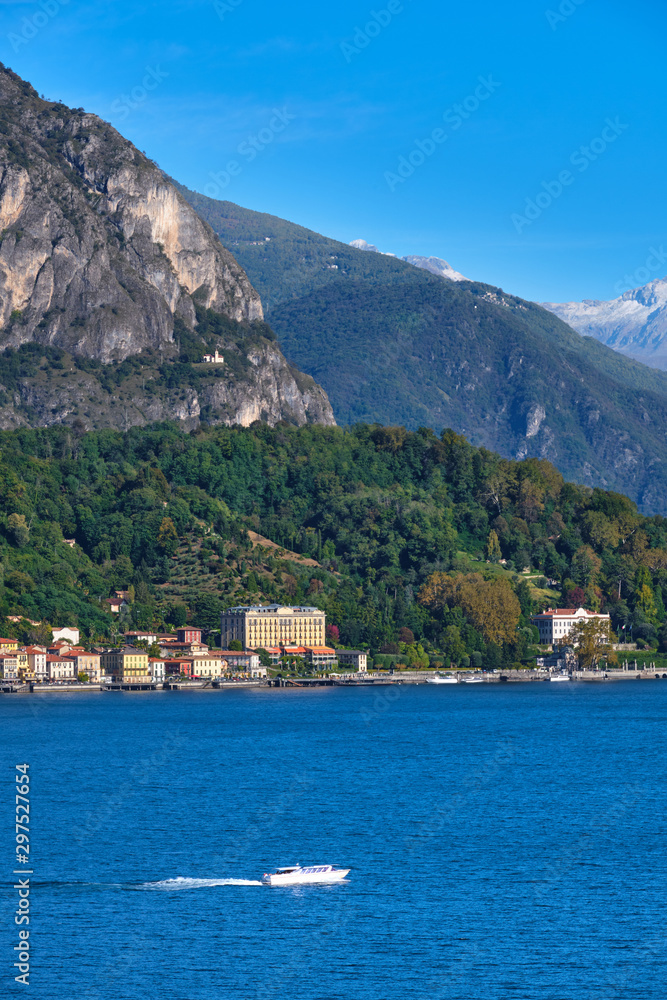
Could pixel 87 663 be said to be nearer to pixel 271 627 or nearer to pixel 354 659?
pixel 271 627

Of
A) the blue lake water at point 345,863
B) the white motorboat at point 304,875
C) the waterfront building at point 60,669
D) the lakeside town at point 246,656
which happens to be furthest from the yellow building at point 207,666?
the white motorboat at point 304,875

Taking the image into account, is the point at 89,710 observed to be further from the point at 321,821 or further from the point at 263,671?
the point at 321,821

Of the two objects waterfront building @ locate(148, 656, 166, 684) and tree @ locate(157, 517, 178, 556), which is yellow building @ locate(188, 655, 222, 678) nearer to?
waterfront building @ locate(148, 656, 166, 684)

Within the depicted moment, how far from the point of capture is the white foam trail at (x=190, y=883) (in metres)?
50.8

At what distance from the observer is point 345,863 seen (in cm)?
5466

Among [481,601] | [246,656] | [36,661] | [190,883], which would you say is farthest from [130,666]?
[190,883]

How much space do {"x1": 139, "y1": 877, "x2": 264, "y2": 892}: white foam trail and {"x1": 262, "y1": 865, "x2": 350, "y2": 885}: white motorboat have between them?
55 cm

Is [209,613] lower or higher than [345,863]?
higher

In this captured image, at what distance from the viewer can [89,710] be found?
411ft

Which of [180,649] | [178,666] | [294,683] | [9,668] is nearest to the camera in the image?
[9,668]

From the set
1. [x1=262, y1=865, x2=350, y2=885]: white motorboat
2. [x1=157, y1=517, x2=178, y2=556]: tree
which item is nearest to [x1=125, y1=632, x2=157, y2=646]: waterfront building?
[x1=157, y1=517, x2=178, y2=556]: tree

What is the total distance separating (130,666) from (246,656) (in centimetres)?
1623

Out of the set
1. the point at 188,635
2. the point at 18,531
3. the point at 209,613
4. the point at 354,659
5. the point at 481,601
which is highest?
the point at 18,531

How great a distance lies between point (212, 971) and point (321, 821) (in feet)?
70.1
